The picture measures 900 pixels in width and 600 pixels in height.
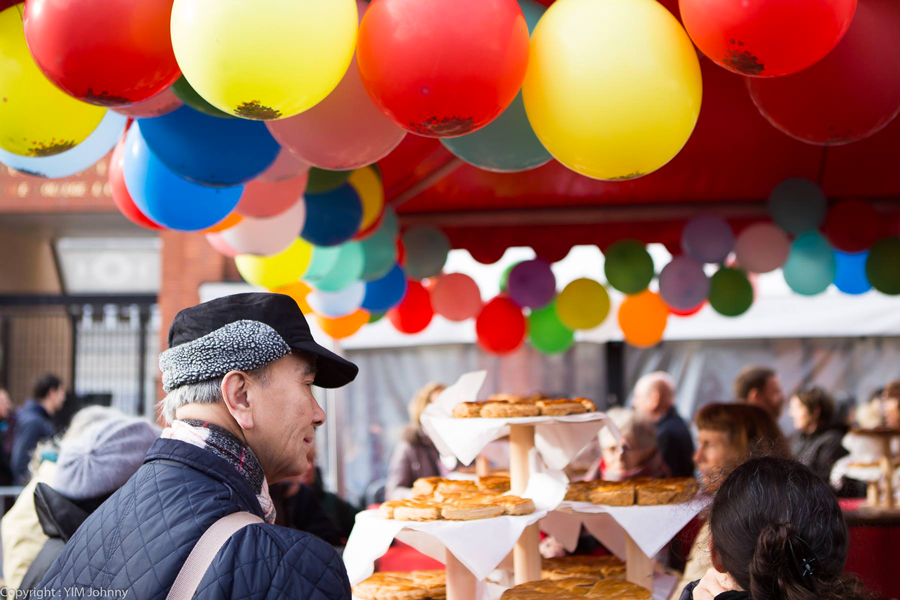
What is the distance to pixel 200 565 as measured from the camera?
1.38 metres

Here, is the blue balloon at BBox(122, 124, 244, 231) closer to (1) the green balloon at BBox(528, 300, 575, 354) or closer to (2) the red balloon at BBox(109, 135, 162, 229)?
(2) the red balloon at BBox(109, 135, 162, 229)

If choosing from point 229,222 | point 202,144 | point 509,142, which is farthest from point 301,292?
point 509,142

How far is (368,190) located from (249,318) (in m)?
2.48

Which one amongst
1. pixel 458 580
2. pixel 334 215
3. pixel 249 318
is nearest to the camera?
pixel 249 318

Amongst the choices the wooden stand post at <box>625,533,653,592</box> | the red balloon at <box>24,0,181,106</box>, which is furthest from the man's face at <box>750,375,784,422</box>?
the red balloon at <box>24,0,181,106</box>

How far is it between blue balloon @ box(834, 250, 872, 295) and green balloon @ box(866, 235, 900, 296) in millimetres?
621

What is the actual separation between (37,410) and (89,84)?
6570 mm

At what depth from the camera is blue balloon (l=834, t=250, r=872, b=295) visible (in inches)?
225

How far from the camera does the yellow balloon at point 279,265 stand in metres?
4.41

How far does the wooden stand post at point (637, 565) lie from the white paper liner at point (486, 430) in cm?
37

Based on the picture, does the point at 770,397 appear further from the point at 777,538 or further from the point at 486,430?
the point at 777,538

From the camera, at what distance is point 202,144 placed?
8.38 feet

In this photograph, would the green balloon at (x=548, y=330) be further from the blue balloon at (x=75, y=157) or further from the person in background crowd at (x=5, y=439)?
the person in background crowd at (x=5, y=439)

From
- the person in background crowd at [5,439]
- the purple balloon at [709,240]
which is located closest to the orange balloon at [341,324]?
the purple balloon at [709,240]
